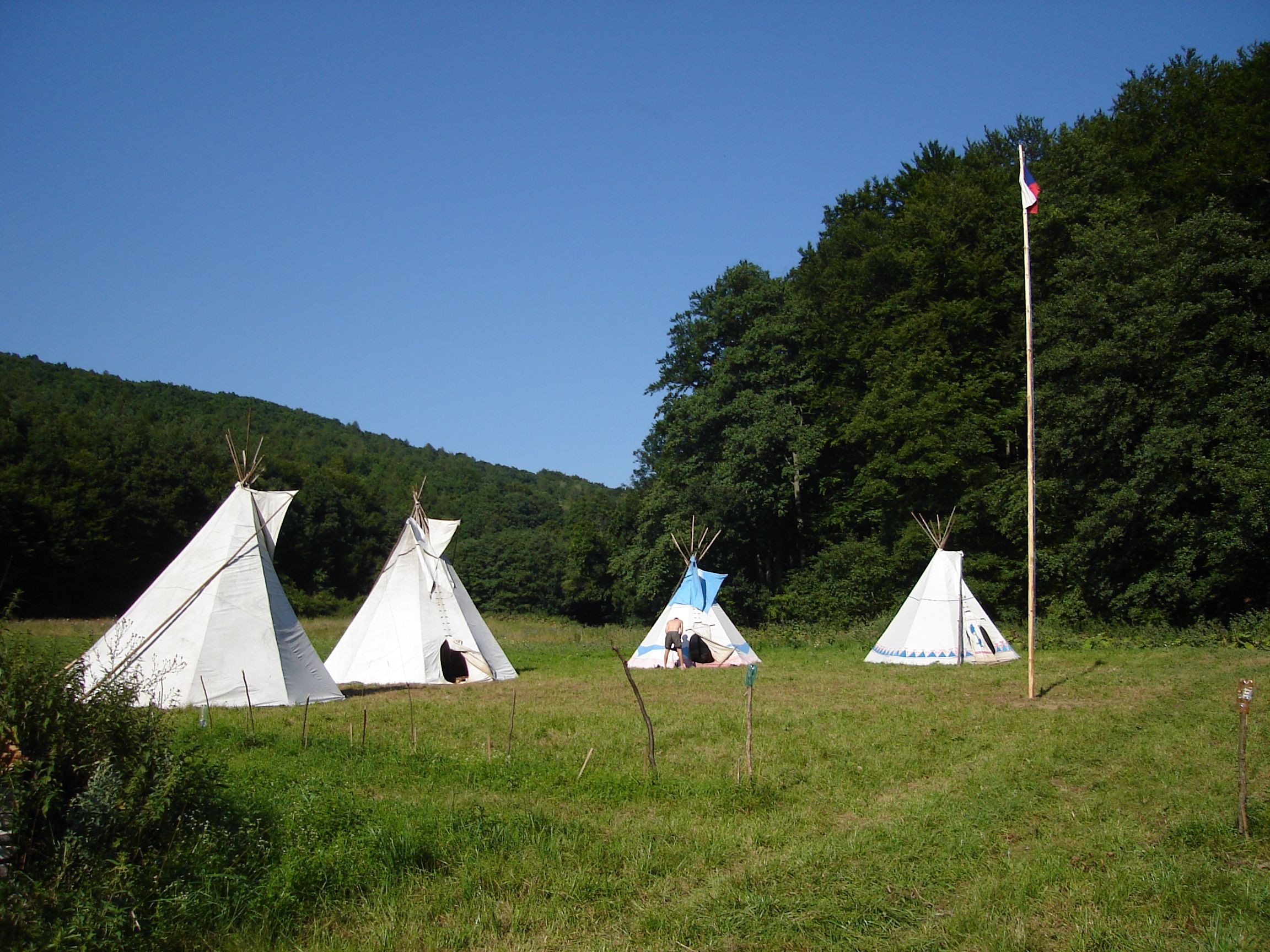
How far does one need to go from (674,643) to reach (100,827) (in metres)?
15.2

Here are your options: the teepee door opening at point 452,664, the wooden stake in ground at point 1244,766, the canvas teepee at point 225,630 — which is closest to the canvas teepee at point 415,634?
the teepee door opening at point 452,664

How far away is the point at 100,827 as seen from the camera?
14.5ft

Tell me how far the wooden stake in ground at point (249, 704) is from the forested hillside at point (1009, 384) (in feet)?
58.7

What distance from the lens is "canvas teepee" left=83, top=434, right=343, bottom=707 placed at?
39.8ft

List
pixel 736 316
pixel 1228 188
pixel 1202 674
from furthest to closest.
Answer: pixel 736 316 → pixel 1228 188 → pixel 1202 674

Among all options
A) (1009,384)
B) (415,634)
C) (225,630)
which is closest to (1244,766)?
(225,630)

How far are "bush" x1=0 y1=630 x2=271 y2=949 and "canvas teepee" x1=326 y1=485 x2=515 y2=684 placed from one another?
37.0 feet

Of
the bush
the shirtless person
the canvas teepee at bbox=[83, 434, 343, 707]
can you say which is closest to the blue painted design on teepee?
the shirtless person

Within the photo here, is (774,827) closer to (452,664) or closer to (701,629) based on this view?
(452,664)

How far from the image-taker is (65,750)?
4.50 m

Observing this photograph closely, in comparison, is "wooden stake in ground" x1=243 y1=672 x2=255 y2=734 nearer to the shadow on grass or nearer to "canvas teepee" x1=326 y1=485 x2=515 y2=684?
"canvas teepee" x1=326 y1=485 x2=515 y2=684

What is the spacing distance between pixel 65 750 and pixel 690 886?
136 inches

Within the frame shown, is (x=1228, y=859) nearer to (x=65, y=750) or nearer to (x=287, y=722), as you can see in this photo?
(x=65, y=750)

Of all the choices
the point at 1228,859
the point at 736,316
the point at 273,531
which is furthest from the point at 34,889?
the point at 736,316
